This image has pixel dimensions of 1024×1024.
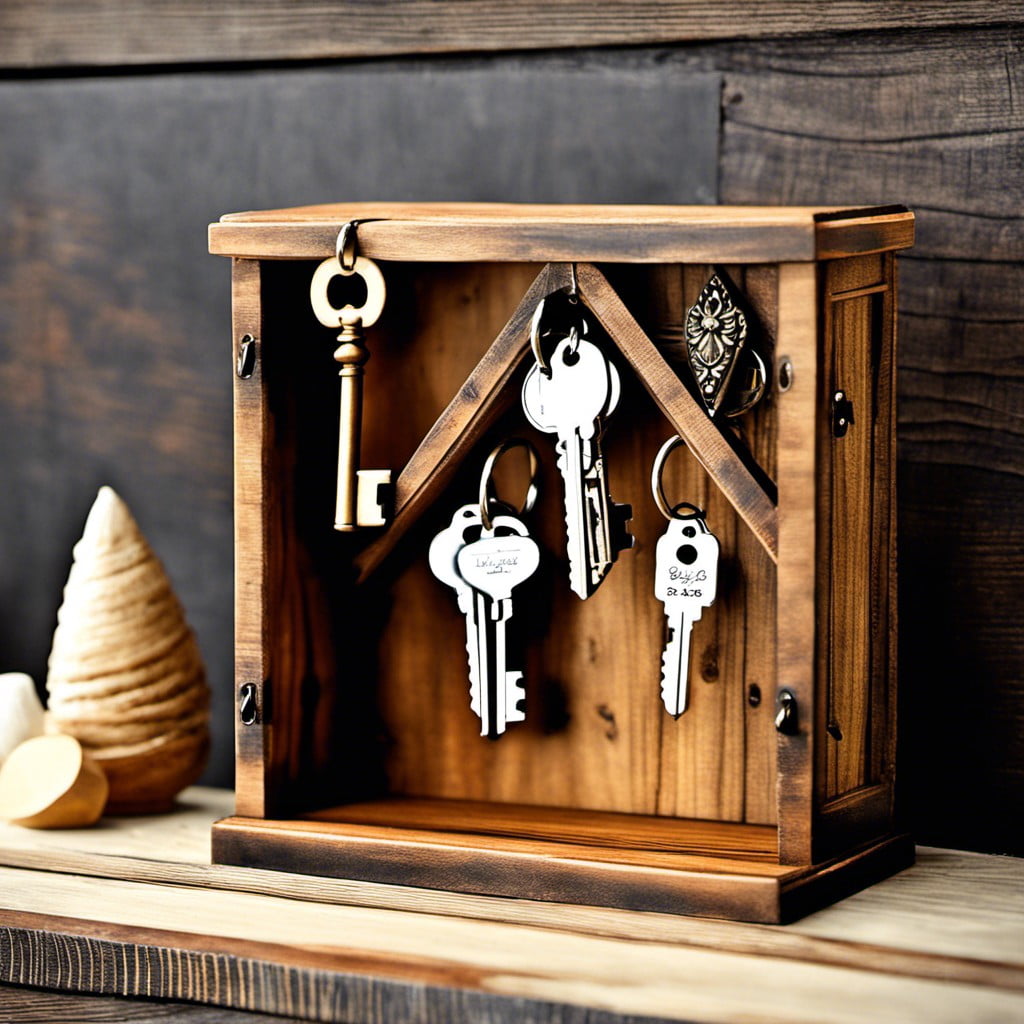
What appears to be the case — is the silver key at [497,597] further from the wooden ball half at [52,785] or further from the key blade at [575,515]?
the wooden ball half at [52,785]

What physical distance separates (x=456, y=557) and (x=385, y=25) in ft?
1.57

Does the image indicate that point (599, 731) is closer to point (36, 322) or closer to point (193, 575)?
point (193, 575)

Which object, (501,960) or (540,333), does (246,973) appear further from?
(540,333)

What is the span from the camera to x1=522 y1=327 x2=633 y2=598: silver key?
1136 mm

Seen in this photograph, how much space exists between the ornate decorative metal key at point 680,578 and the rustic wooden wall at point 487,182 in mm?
203

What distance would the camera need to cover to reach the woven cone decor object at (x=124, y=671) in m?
1.28

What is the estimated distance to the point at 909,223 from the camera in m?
1.15

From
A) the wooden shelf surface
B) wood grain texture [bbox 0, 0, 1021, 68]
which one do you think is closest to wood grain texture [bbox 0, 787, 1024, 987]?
the wooden shelf surface

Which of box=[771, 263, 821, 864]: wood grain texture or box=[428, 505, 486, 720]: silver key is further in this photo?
box=[428, 505, 486, 720]: silver key

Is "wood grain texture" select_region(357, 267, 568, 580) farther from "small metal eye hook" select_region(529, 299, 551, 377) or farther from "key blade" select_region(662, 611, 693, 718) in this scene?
"key blade" select_region(662, 611, 693, 718)

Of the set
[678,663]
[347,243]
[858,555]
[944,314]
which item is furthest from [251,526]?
[944,314]

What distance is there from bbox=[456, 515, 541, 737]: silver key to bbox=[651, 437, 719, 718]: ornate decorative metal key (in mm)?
90

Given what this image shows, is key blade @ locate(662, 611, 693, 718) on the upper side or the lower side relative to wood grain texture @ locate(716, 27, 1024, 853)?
lower

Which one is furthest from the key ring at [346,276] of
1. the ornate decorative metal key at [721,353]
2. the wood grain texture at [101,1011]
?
the wood grain texture at [101,1011]
